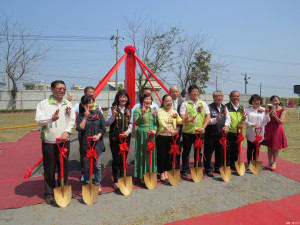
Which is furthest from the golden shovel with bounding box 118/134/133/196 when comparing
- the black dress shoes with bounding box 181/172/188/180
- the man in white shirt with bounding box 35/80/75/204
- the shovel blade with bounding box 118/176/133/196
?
the black dress shoes with bounding box 181/172/188/180

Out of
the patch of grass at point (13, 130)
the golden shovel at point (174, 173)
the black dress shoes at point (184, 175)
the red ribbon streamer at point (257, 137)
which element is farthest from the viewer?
the patch of grass at point (13, 130)

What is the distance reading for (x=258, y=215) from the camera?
278 centimetres

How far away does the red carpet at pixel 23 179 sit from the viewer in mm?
3225

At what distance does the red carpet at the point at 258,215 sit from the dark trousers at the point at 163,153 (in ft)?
4.18

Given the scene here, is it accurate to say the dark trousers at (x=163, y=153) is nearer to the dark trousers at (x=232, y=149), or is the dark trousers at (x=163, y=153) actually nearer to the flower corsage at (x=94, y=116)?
the flower corsage at (x=94, y=116)

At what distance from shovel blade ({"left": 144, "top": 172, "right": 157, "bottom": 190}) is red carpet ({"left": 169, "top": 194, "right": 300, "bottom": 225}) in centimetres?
101

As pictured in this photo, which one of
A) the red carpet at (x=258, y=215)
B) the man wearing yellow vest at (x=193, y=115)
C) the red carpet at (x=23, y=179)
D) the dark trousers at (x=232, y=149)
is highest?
the man wearing yellow vest at (x=193, y=115)

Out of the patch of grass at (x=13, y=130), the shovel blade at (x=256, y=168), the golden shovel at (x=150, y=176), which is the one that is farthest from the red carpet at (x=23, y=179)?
the patch of grass at (x=13, y=130)

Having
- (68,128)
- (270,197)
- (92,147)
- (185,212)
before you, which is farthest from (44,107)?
(270,197)

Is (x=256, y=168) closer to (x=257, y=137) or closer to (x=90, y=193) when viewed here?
(x=257, y=137)

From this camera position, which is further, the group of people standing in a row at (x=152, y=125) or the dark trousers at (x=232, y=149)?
the dark trousers at (x=232, y=149)

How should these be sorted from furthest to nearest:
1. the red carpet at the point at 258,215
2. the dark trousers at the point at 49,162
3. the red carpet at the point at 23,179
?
1. the red carpet at the point at 23,179
2. the dark trousers at the point at 49,162
3. the red carpet at the point at 258,215

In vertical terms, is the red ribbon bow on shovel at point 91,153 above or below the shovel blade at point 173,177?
above

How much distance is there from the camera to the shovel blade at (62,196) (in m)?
3.00
